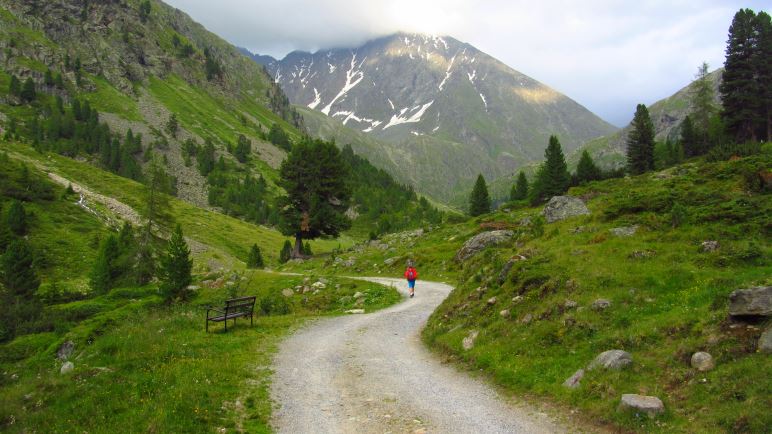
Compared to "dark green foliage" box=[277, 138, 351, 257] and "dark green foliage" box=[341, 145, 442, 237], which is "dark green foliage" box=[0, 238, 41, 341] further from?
"dark green foliage" box=[341, 145, 442, 237]

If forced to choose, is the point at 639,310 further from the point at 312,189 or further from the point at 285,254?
the point at 285,254

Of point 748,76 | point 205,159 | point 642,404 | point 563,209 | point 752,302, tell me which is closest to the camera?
point 642,404

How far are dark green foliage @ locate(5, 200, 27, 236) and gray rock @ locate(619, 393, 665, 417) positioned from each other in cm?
7779

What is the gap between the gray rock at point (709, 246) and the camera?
16.3m

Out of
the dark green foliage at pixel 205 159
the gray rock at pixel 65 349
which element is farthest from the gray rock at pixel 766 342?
the dark green foliage at pixel 205 159

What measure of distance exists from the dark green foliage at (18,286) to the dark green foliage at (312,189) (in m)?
27.2

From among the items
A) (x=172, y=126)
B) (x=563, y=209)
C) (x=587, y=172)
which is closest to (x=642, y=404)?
(x=563, y=209)

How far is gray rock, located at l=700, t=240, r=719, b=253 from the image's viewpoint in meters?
16.3

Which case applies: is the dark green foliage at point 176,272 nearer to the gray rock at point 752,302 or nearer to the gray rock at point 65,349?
the gray rock at point 65,349

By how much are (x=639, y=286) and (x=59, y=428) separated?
1729cm

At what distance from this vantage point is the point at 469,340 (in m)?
16.9

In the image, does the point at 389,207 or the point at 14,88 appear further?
the point at 389,207

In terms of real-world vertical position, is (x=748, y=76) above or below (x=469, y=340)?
above

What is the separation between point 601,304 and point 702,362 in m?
4.13
